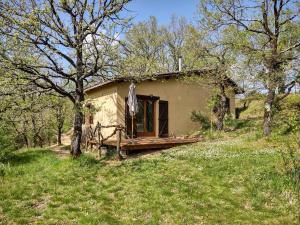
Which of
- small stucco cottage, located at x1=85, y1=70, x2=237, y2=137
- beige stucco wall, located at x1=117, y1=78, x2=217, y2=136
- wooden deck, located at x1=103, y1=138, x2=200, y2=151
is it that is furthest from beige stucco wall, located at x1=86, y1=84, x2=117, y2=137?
wooden deck, located at x1=103, y1=138, x2=200, y2=151

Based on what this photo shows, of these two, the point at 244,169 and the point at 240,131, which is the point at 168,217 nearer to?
the point at 244,169

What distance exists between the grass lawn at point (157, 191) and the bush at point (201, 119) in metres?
8.39

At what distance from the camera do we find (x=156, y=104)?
60.1ft

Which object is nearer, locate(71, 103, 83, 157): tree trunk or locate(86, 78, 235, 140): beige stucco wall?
locate(71, 103, 83, 157): tree trunk

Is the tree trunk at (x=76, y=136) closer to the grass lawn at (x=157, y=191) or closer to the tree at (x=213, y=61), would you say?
the grass lawn at (x=157, y=191)

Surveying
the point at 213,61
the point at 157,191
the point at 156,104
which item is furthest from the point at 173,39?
the point at 157,191

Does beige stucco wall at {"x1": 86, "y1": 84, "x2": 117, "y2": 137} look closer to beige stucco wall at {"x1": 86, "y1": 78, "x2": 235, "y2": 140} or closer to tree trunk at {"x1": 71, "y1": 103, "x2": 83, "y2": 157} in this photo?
beige stucco wall at {"x1": 86, "y1": 78, "x2": 235, "y2": 140}

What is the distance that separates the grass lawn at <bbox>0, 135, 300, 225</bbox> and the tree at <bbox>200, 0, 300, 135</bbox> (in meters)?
4.22

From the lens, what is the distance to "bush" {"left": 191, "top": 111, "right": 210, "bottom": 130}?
66.1 ft

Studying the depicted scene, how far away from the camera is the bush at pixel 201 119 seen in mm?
20156

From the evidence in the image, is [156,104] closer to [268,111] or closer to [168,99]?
[168,99]

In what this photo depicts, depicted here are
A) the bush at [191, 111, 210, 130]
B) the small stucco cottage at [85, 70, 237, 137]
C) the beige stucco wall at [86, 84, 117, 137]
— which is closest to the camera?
the small stucco cottage at [85, 70, 237, 137]

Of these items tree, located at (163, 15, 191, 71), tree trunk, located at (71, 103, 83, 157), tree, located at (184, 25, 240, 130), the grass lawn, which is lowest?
the grass lawn

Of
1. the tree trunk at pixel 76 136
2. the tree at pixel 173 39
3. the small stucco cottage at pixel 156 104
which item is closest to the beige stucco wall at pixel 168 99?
the small stucco cottage at pixel 156 104
